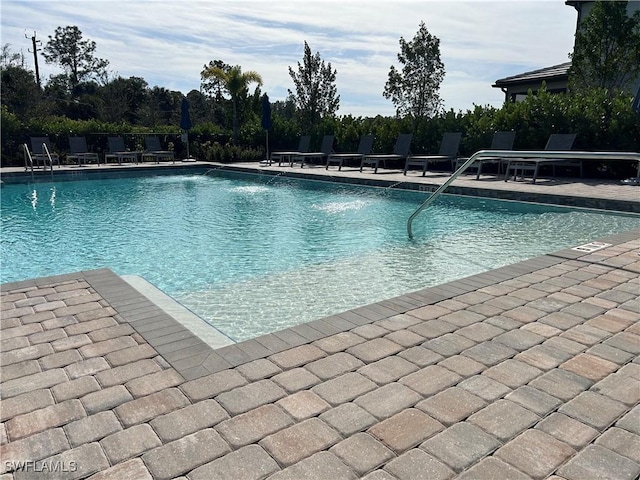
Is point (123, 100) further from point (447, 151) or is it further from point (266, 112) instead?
point (447, 151)

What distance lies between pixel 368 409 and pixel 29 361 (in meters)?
1.92

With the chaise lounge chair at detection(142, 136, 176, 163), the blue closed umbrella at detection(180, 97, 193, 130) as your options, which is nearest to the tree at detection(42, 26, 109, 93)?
the chaise lounge chair at detection(142, 136, 176, 163)

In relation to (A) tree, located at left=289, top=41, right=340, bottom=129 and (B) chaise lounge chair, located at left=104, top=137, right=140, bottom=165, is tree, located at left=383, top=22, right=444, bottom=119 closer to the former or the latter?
(A) tree, located at left=289, top=41, right=340, bottom=129

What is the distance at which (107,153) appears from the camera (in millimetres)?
18750

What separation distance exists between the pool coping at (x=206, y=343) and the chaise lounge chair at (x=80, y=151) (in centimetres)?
1527

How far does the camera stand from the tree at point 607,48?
11930 millimetres

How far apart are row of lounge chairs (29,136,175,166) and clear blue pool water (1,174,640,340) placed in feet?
18.4

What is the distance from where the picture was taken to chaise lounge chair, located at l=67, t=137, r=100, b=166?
17.5 meters

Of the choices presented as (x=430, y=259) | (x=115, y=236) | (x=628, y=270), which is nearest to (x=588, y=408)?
(x=628, y=270)

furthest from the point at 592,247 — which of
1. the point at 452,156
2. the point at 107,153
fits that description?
the point at 107,153

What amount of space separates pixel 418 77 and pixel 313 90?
5131 millimetres

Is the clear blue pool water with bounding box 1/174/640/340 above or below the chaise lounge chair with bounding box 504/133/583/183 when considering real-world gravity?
below

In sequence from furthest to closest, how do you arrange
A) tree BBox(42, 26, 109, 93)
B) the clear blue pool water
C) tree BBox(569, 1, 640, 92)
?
tree BBox(42, 26, 109, 93) < tree BBox(569, 1, 640, 92) < the clear blue pool water

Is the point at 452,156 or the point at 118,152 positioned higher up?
the point at 452,156
